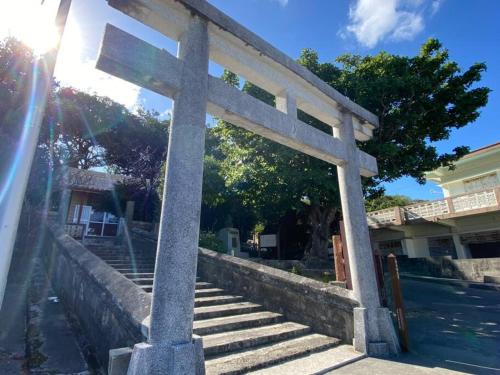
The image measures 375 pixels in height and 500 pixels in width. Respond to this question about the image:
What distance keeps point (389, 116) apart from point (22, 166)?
32.0 feet

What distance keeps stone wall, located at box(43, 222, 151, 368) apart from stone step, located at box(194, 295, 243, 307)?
1.64 meters

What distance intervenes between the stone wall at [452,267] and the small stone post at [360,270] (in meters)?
12.9

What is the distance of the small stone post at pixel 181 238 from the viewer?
259cm

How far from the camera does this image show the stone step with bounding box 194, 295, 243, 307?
5375 mm

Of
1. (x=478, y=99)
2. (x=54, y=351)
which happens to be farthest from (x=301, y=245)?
(x=54, y=351)

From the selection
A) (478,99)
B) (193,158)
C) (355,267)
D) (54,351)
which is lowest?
(54,351)

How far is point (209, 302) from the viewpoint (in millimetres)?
5453

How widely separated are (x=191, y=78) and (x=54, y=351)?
14.2 feet

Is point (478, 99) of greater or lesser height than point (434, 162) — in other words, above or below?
above

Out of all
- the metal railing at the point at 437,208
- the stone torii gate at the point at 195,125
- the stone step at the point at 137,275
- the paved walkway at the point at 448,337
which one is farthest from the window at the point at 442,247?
the stone step at the point at 137,275

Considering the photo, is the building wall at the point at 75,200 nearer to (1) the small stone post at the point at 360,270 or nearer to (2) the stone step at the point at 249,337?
(2) the stone step at the point at 249,337

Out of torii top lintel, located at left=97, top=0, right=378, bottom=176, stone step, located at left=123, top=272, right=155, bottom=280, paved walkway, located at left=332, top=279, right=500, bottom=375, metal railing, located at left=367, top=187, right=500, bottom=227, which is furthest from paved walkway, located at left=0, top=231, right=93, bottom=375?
metal railing, located at left=367, top=187, right=500, bottom=227

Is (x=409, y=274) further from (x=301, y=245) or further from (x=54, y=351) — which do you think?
(x=54, y=351)

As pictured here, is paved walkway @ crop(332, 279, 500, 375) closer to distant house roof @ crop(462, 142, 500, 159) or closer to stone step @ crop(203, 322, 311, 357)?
stone step @ crop(203, 322, 311, 357)
